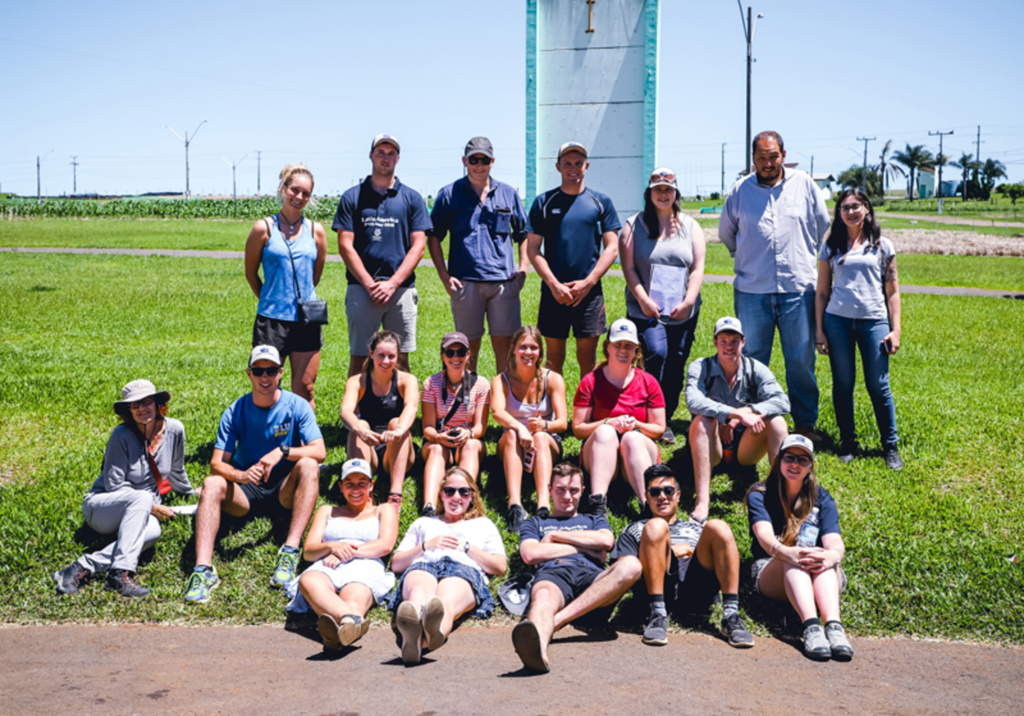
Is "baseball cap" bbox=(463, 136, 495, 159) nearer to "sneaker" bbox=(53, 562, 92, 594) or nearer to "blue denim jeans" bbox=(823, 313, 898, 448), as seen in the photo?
"blue denim jeans" bbox=(823, 313, 898, 448)

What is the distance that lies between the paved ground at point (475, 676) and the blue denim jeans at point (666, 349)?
8.70ft

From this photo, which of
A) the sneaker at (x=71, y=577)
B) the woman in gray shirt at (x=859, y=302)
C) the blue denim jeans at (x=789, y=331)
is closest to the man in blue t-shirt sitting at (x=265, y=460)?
the sneaker at (x=71, y=577)

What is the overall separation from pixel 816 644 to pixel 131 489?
14.9ft

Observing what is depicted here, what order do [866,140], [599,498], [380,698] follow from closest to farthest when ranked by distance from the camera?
[380,698]
[599,498]
[866,140]

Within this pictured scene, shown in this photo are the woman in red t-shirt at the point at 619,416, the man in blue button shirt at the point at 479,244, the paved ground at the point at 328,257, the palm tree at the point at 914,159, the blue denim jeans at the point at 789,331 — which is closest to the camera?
the woman in red t-shirt at the point at 619,416

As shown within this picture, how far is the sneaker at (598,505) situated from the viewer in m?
6.00

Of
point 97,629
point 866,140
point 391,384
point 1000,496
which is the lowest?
point 97,629

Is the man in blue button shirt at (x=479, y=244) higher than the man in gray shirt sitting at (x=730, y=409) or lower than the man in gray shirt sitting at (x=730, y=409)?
higher

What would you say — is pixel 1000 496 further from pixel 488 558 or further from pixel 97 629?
pixel 97 629

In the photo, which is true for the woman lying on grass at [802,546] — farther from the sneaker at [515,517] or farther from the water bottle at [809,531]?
the sneaker at [515,517]

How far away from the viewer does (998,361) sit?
11594mm

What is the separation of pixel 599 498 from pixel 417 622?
5.96 feet

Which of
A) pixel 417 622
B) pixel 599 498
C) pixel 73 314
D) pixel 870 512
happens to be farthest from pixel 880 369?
pixel 73 314

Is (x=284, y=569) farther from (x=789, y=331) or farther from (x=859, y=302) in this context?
(x=859, y=302)
